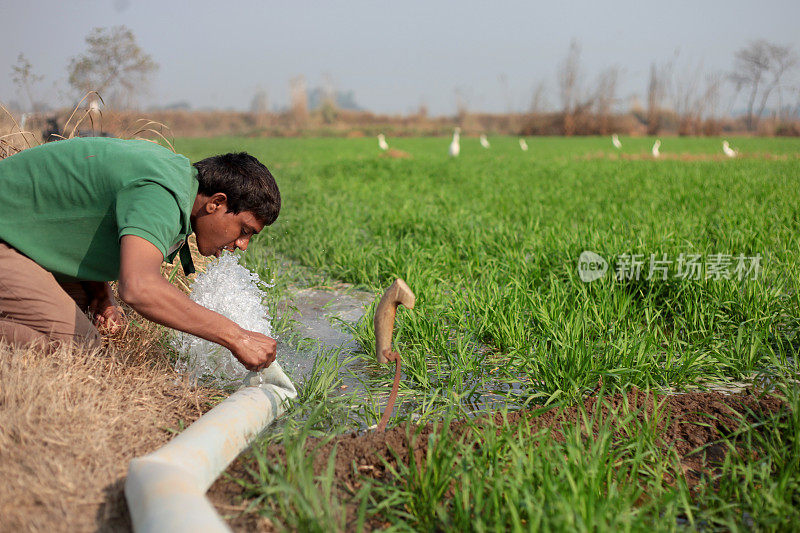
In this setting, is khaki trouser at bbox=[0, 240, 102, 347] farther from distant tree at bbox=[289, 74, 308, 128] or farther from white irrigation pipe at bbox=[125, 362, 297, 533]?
distant tree at bbox=[289, 74, 308, 128]

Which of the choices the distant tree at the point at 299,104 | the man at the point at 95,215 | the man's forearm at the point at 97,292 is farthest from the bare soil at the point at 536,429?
the distant tree at the point at 299,104

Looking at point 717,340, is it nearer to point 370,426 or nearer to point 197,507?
point 370,426

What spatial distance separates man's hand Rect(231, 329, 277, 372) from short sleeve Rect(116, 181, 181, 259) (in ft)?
1.35

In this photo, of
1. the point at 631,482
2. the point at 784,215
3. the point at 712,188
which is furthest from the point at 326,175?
the point at 631,482

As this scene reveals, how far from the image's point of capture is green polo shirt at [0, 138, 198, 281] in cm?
219

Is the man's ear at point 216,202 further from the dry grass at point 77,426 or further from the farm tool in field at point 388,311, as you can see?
the farm tool in field at point 388,311

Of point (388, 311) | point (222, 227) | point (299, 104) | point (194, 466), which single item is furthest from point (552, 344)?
point (299, 104)

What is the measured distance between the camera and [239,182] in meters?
2.35

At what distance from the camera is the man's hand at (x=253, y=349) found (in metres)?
2.12

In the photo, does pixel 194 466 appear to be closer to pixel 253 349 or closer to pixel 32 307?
pixel 253 349

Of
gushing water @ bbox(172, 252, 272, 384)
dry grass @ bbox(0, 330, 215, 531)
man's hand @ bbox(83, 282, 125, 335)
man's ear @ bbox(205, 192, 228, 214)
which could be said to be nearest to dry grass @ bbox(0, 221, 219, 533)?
dry grass @ bbox(0, 330, 215, 531)

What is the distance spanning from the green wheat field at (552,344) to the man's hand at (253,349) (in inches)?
10.9

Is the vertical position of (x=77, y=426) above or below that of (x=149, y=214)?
below

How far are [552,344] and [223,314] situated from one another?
1623 millimetres
